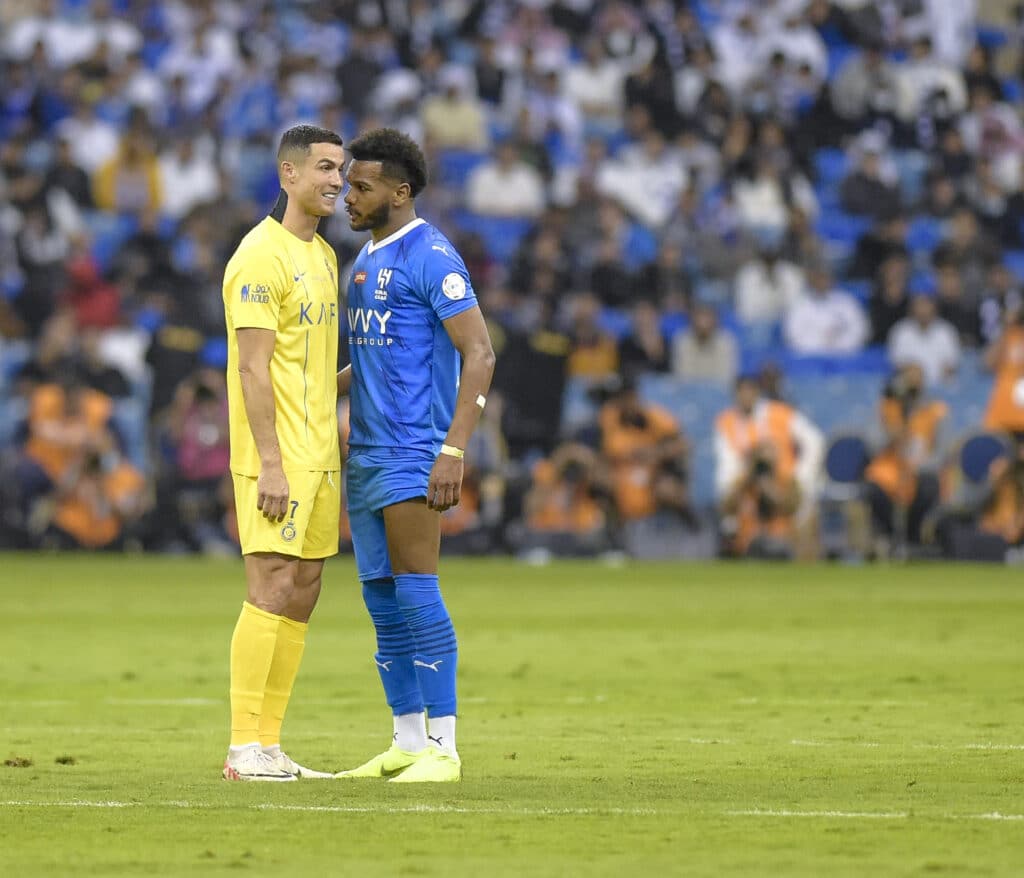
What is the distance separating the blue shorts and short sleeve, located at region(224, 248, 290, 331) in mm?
648

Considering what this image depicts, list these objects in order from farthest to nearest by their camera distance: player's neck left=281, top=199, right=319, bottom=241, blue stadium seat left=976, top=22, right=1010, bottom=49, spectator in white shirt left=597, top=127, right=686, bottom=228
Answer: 1. blue stadium seat left=976, top=22, right=1010, bottom=49
2. spectator in white shirt left=597, top=127, right=686, bottom=228
3. player's neck left=281, top=199, right=319, bottom=241

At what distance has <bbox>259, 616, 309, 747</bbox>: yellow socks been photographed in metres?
8.41

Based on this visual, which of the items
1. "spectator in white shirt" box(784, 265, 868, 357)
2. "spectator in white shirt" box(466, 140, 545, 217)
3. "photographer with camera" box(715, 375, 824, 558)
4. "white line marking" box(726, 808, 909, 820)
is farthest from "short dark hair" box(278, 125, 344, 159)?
"spectator in white shirt" box(466, 140, 545, 217)

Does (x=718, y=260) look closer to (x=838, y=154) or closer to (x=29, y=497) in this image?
(x=838, y=154)

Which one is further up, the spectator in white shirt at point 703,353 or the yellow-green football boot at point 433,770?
the spectator in white shirt at point 703,353

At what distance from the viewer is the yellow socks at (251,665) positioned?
825cm

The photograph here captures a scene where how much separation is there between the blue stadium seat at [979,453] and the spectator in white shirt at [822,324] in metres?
2.92

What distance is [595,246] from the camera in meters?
27.2

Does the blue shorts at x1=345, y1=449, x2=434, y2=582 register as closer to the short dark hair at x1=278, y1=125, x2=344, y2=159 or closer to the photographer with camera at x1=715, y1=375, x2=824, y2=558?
the short dark hair at x1=278, y1=125, x2=344, y2=159

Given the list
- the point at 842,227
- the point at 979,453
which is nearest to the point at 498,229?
the point at 842,227

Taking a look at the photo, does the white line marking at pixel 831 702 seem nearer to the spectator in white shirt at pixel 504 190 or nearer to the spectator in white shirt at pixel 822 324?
the spectator in white shirt at pixel 822 324

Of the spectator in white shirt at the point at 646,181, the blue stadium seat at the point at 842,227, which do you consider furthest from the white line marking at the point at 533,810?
the blue stadium seat at the point at 842,227

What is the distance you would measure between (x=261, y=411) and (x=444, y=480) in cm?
73

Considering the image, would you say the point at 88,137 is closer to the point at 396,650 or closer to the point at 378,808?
the point at 396,650
